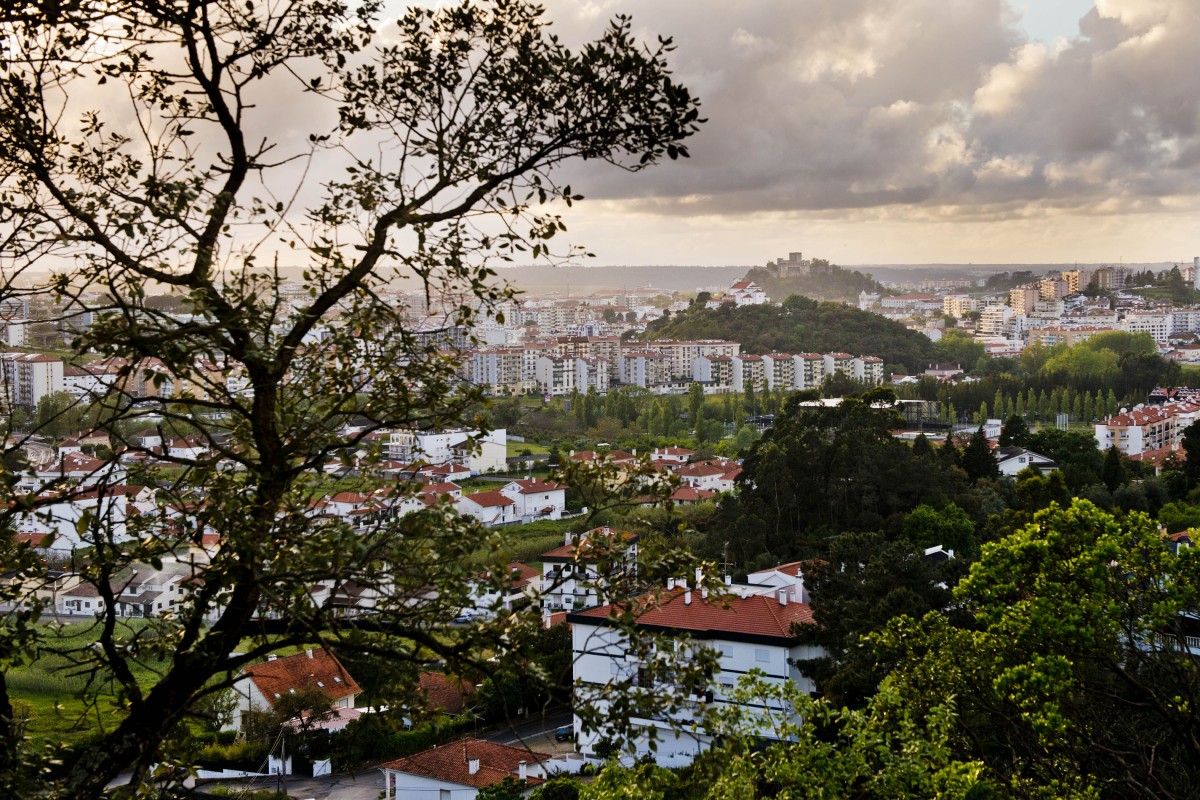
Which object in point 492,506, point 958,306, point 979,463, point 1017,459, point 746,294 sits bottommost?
point 492,506

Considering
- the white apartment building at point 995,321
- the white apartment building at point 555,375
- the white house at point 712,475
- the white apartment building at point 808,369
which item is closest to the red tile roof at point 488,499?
the white house at point 712,475

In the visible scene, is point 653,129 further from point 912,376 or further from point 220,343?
point 912,376

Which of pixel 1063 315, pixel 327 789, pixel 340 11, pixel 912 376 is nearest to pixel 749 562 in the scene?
pixel 327 789

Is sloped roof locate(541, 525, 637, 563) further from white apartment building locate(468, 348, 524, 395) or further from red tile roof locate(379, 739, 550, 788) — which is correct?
white apartment building locate(468, 348, 524, 395)

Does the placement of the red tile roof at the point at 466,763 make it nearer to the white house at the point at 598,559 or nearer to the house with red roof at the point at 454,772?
the house with red roof at the point at 454,772

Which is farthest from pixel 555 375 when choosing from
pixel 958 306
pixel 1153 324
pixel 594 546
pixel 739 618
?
pixel 958 306

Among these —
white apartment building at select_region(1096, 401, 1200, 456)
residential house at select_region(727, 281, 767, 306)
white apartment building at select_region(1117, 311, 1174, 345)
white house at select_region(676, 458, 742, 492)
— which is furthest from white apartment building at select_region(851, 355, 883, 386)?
white apartment building at select_region(1117, 311, 1174, 345)

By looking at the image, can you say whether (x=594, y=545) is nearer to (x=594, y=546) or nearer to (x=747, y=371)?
(x=594, y=546)

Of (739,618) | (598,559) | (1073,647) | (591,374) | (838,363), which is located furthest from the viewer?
(591,374)
